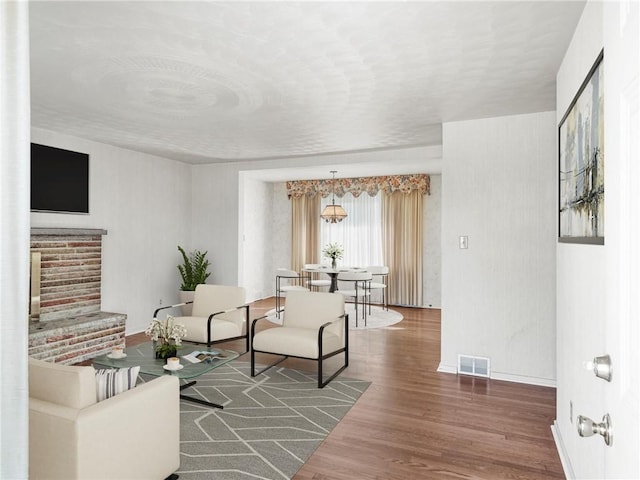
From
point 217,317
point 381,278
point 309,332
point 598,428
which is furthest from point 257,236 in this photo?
point 598,428

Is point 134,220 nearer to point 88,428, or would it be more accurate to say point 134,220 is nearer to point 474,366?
point 88,428

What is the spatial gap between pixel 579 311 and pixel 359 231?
6.49 meters

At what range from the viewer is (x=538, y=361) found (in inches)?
157

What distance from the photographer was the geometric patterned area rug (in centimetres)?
254

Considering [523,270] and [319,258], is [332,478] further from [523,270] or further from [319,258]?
[319,258]

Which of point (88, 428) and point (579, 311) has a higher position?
point (579, 311)

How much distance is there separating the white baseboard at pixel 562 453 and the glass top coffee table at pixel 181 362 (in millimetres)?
2384

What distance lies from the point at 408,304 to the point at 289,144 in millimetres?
Result: 4264

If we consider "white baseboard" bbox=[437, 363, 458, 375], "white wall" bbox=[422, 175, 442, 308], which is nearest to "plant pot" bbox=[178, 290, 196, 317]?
"white baseboard" bbox=[437, 363, 458, 375]

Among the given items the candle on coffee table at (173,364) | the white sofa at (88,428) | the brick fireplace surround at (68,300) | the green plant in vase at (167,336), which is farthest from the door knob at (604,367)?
the brick fireplace surround at (68,300)

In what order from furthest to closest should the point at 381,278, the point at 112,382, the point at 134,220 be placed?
the point at 381,278 → the point at 134,220 → the point at 112,382

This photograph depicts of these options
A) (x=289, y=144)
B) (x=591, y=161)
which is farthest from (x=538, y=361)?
(x=289, y=144)

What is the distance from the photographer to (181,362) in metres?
3.42

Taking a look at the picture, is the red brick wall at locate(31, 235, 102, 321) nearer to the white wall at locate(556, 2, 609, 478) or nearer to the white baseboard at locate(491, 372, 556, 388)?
the white baseboard at locate(491, 372, 556, 388)
